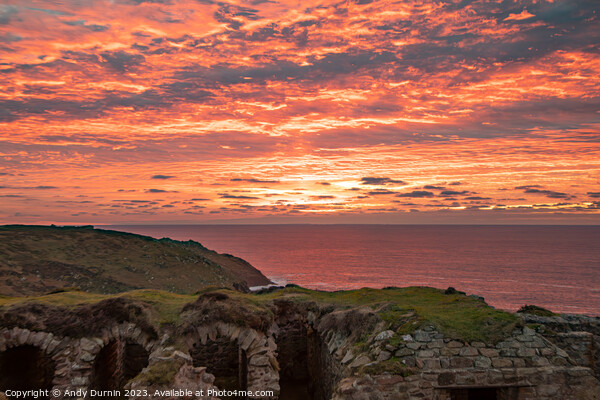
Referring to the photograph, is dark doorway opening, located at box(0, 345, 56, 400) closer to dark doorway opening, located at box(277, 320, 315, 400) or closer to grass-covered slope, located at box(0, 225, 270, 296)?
dark doorway opening, located at box(277, 320, 315, 400)

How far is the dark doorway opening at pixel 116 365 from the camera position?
16.9 m

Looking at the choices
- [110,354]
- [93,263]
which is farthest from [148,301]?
[93,263]

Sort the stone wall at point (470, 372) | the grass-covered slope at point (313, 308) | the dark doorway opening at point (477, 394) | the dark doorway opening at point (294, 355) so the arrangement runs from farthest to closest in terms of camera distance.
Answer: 1. the dark doorway opening at point (294, 355)
2. the dark doorway opening at point (477, 394)
3. the grass-covered slope at point (313, 308)
4. the stone wall at point (470, 372)

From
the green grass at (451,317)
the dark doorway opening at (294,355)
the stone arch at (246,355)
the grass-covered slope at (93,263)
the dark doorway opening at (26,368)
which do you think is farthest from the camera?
the grass-covered slope at (93,263)

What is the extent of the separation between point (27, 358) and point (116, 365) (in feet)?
11.3

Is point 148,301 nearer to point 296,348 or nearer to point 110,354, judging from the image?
point 110,354

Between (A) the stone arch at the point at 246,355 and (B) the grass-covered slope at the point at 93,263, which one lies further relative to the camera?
(B) the grass-covered slope at the point at 93,263

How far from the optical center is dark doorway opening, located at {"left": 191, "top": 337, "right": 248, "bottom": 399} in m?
20.0

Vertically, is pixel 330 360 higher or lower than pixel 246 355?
lower

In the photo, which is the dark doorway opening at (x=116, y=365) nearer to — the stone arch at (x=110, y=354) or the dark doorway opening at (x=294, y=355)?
the stone arch at (x=110, y=354)

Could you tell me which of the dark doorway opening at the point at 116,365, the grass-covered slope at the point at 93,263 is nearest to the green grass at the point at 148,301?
the dark doorway opening at the point at 116,365

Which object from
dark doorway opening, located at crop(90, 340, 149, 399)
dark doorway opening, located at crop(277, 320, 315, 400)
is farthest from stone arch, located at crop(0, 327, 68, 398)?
dark doorway opening, located at crop(277, 320, 315, 400)

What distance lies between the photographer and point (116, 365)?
1870 centimetres

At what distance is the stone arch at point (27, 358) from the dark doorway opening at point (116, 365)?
1.54m
